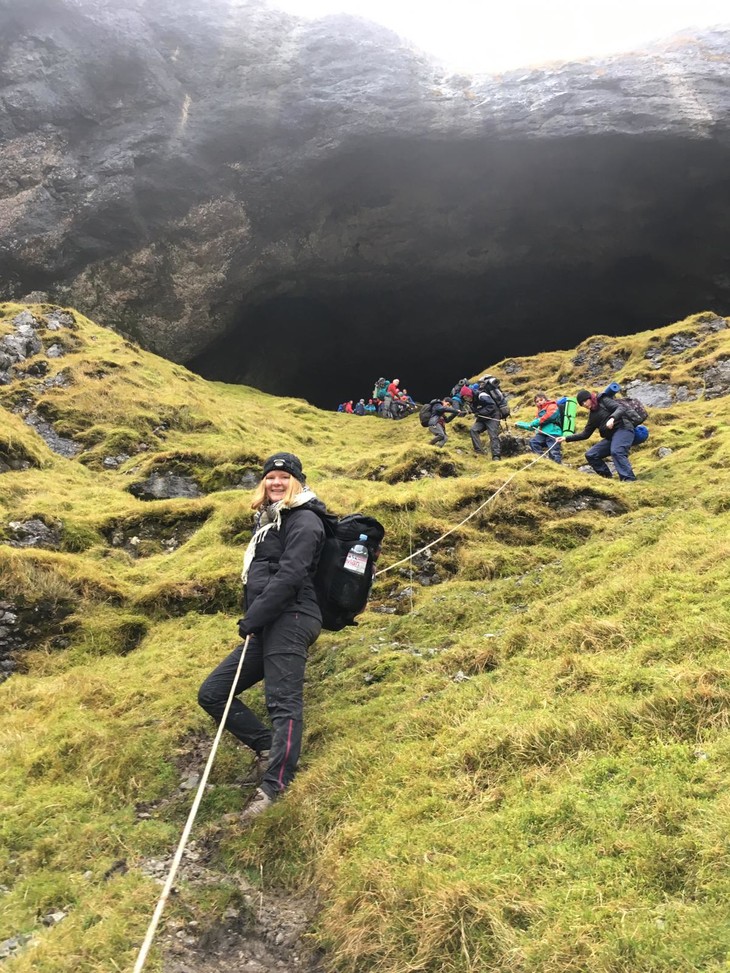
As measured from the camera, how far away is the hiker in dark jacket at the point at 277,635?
5766 mm

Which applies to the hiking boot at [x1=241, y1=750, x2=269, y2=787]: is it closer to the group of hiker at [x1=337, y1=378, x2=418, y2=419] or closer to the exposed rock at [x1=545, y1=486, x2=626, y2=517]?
the exposed rock at [x1=545, y1=486, x2=626, y2=517]

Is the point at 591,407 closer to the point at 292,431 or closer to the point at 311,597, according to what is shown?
the point at 311,597

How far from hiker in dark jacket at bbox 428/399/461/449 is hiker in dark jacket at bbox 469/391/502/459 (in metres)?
1.54

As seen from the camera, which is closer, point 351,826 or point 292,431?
point 351,826

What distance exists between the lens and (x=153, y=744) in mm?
6441

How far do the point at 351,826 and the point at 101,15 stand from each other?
50.7 metres

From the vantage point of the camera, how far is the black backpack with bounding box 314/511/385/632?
6555 mm

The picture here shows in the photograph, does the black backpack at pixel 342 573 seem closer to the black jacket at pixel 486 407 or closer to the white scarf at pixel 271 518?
the white scarf at pixel 271 518

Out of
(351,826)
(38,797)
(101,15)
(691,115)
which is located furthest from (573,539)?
(101,15)

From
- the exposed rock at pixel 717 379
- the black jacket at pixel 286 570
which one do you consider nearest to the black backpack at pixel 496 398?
the exposed rock at pixel 717 379

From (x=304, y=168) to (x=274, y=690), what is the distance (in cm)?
4092

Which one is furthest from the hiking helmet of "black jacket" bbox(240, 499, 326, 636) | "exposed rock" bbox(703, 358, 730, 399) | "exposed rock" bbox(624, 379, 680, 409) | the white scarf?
"exposed rock" bbox(703, 358, 730, 399)

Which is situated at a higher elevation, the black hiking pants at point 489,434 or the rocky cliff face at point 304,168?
the rocky cliff face at point 304,168

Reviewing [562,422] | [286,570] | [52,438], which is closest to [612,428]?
[562,422]
